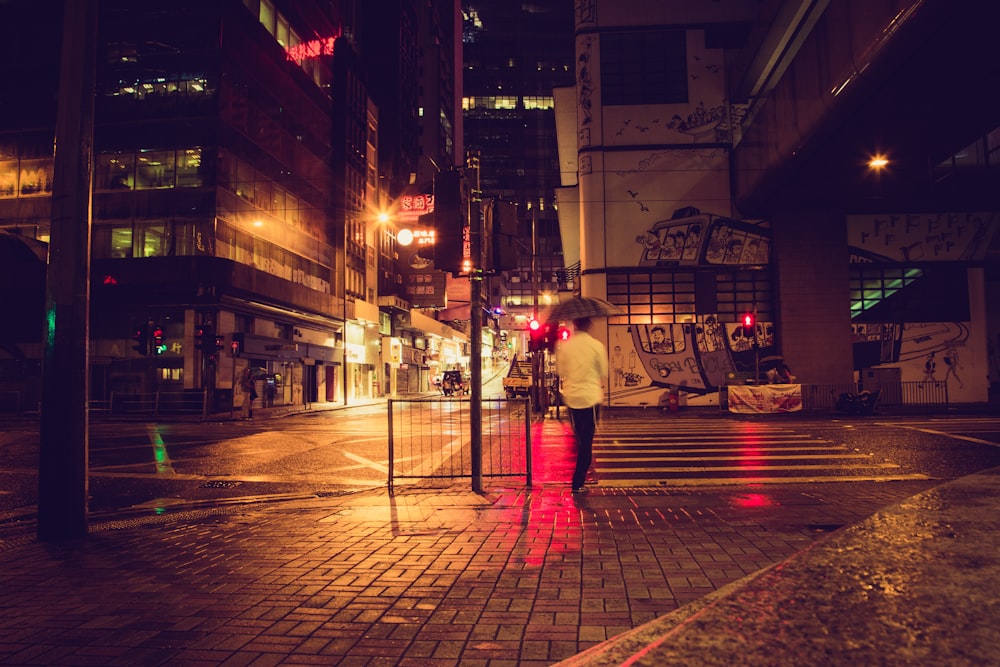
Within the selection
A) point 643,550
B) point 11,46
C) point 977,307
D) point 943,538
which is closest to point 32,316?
point 11,46

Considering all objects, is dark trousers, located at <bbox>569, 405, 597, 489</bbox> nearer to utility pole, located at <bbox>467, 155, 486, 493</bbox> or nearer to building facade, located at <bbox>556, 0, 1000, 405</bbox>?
utility pole, located at <bbox>467, 155, 486, 493</bbox>

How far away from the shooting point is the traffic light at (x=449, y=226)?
762 centimetres

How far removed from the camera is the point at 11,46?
33.6m

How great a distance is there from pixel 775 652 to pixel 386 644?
245 centimetres

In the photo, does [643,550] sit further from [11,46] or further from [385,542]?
[11,46]

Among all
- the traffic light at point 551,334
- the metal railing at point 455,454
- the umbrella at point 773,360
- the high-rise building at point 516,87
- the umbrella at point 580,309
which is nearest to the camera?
the metal railing at point 455,454

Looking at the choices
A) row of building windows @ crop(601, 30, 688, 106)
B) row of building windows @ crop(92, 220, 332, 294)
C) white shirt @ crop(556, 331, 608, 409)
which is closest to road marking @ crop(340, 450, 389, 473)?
white shirt @ crop(556, 331, 608, 409)

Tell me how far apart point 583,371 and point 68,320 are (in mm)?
5166

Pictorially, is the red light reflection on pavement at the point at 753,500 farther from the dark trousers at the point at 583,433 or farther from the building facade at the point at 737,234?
the building facade at the point at 737,234

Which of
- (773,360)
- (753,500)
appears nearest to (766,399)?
(773,360)

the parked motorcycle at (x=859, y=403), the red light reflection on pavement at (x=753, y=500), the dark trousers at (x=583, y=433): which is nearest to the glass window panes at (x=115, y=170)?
the dark trousers at (x=583, y=433)

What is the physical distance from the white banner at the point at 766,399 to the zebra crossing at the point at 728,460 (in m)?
5.92

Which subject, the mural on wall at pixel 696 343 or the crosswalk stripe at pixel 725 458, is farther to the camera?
the mural on wall at pixel 696 343

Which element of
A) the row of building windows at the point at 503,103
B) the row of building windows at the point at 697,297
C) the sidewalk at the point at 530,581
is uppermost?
the row of building windows at the point at 503,103
